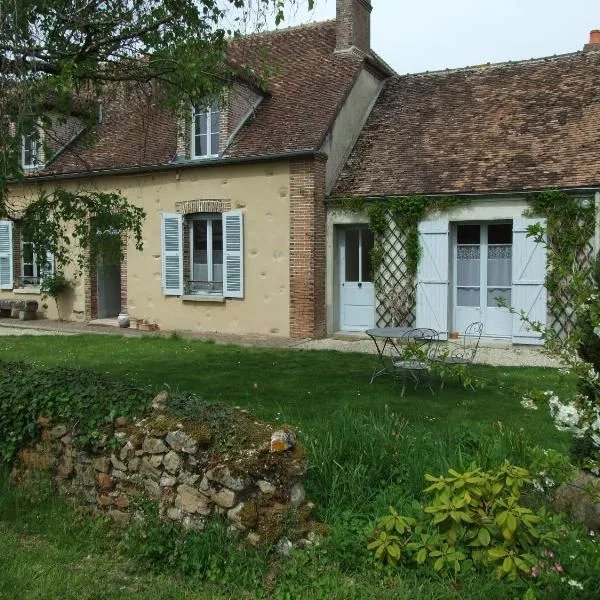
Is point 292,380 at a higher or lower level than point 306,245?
lower

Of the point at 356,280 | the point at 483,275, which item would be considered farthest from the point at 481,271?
the point at 356,280

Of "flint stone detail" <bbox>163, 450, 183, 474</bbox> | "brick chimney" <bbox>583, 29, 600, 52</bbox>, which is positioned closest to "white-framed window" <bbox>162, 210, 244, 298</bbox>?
"brick chimney" <bbox>583, 29, 600, 52</bbox>

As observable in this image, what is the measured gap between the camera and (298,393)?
742 centimetres

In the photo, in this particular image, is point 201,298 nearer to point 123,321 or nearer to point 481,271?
point 123,321

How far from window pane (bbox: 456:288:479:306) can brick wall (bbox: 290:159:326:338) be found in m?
2.64

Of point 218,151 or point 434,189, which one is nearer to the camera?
point 434,189

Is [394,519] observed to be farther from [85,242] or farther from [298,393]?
[85,242]

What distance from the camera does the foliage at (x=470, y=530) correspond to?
2.98m

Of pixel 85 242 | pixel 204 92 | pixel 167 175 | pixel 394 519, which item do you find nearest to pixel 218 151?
pixel 167 175

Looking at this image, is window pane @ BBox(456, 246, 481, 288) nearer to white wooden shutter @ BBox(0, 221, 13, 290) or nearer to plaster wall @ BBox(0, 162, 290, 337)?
plaster wall @ BBox(0, 162, 290, 337)

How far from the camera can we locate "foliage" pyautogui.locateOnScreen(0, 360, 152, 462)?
401 centimetres

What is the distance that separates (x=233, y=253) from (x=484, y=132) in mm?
5516

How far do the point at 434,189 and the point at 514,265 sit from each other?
197 centimetres

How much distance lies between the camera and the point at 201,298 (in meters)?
13.7
